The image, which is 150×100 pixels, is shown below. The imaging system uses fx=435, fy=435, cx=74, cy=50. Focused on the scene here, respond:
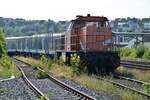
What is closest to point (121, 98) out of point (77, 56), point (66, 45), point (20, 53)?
point (77, 56)

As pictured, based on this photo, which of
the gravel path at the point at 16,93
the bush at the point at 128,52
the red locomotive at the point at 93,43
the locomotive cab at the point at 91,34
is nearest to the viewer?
the gravel path at the point at 16,93

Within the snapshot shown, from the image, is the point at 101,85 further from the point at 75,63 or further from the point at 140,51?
the point at 140,51

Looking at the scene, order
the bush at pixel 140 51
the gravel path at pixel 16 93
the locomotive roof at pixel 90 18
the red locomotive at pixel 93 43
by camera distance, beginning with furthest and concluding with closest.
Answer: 1. the bush at pixel 140 51
2. the locomotive roof at pixel 90 18
3. the red locomotive at pixel 93 43
4. the gravel path at pixel 16 93

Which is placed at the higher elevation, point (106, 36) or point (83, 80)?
point (106, 36)

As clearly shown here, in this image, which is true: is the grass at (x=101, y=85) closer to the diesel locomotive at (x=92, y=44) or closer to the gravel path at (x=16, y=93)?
the diesel locomotive at (x=92, y=44)

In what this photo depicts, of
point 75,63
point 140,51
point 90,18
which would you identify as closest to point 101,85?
point 75,63

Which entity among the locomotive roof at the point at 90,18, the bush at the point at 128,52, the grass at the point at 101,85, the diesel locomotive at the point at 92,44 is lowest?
the bush at the point at 128,52

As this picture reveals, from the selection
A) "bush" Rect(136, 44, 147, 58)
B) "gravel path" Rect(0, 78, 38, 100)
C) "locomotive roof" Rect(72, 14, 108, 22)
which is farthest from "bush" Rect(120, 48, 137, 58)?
"gravel path" Rect(0, 78, 38, 100)

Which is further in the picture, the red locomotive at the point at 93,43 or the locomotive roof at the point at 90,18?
the locomotive roof at the point at 90,18

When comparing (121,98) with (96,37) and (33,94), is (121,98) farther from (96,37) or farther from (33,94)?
(96,37)

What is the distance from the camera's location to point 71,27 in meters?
23.8

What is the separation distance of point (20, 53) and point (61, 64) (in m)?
30.6

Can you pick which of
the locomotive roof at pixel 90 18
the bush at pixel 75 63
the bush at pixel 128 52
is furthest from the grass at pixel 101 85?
the bush at pixel 128 52

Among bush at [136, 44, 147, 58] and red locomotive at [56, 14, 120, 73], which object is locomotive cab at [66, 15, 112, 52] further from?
bush at [136, 44, 147, 58]
